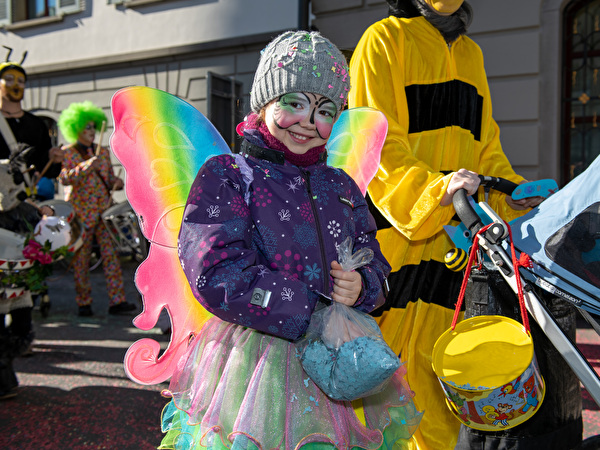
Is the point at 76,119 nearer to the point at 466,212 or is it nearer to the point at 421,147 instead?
the point at 421,147

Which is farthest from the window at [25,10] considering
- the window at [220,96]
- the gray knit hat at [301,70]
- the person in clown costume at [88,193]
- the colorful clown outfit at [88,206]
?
the gray knit hat at [301,70]

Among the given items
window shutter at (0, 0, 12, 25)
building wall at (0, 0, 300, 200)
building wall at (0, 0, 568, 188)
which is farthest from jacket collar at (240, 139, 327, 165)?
window shutter at (0, 0, 12, 25)

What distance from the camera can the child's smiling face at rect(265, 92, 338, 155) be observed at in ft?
5.16

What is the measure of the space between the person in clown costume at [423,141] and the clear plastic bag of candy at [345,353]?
2.52 ft

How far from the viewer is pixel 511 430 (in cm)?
170

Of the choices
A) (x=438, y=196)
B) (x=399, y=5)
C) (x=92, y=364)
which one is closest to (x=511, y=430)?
(x=438, y=196)

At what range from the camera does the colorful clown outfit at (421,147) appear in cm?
221

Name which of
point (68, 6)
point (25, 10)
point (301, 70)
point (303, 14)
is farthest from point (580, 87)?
point (25, 10)

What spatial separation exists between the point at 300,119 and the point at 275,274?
44 cm

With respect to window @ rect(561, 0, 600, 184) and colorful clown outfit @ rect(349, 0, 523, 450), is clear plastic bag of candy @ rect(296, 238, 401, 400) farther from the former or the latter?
window @ rect(561, 0, 600, 184)

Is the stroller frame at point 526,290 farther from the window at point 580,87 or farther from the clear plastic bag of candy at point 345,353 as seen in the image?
the window at point 580,87

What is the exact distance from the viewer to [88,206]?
19.6 ft

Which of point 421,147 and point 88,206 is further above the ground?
point 421,147

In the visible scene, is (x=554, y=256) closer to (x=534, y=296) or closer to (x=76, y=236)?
(x=534, y=296)
